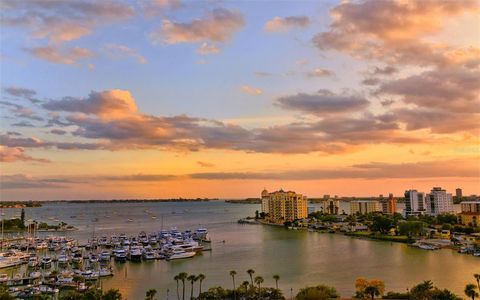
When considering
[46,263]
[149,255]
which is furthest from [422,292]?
[46,263]

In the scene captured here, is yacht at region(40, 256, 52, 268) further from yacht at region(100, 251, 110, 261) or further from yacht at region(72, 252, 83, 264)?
yacht at region(100, 251, 110, 261)

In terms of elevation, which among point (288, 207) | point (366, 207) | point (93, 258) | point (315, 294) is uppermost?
point (288, 207)

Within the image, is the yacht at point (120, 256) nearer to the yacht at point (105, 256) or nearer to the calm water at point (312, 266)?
the yacht at point (105, 256)

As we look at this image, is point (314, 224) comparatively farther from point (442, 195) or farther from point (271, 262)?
point (271, 262)

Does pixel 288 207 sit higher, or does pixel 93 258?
pixel 288 207

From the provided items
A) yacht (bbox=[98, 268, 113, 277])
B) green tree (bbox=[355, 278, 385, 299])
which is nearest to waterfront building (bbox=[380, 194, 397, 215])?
yacht (bbox=[98, 268, 113, 277])

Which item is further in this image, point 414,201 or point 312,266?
point 414,201

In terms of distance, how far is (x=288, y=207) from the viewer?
72.4 meters

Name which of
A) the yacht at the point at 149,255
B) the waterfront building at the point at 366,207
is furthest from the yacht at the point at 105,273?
the waterfront building at the point at 366,207

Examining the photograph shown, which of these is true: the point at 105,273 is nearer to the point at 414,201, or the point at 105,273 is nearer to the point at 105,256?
the point at 105,256

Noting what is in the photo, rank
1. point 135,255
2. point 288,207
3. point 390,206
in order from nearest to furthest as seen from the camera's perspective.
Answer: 1. point 135,255
2. point 288,207
3. point 390,206

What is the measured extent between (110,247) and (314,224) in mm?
31667

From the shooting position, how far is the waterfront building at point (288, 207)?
71.6m

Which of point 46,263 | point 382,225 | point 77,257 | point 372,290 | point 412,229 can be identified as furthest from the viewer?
point 382,225
